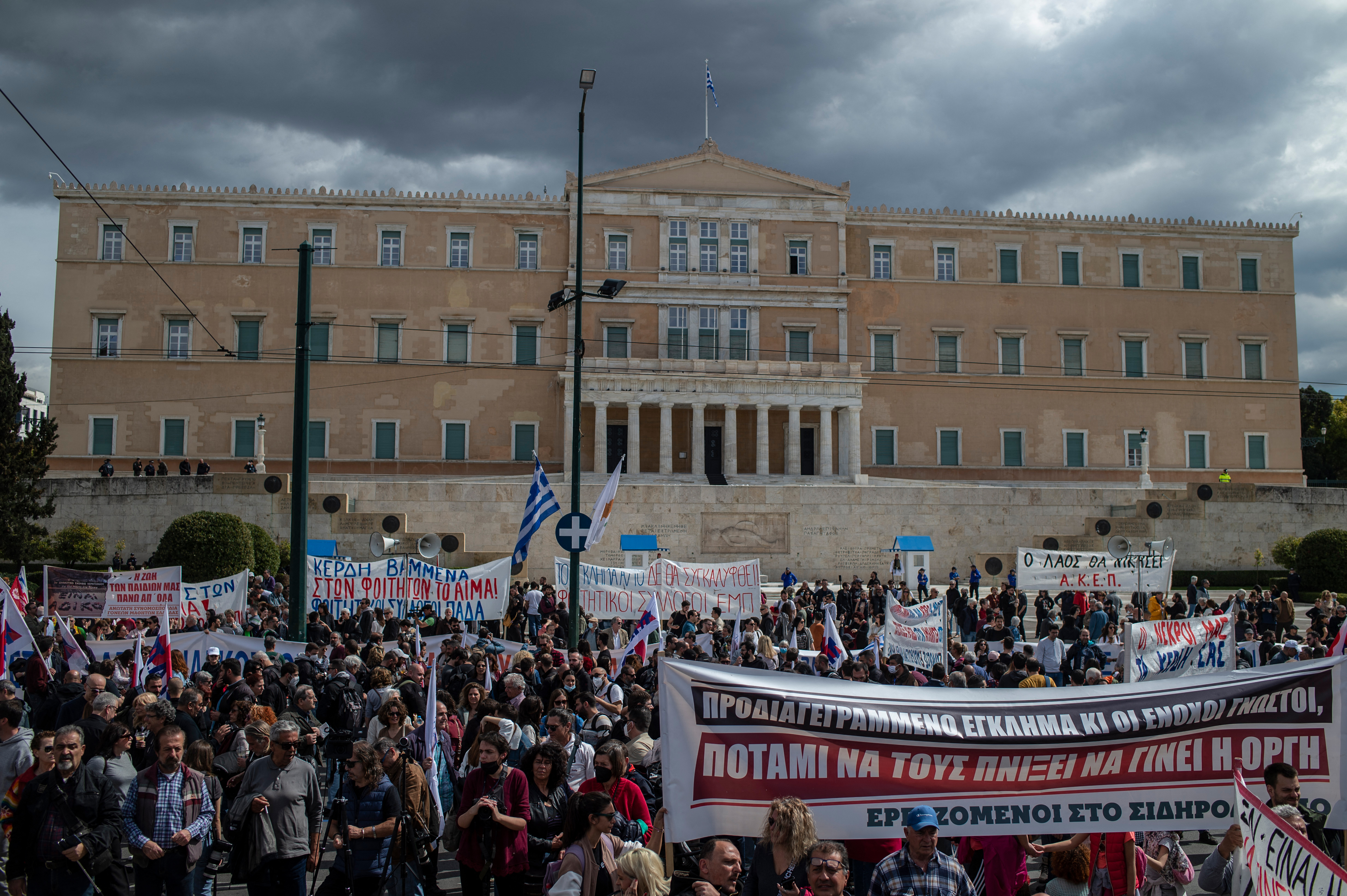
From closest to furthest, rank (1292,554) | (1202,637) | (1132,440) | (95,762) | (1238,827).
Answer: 1. (1238,827)
2. (95,762)
3. (1202,637)
4. (1292,554)
5. (1132,440)

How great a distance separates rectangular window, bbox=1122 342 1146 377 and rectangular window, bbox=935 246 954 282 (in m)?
8.03

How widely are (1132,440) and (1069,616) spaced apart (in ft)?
99.2

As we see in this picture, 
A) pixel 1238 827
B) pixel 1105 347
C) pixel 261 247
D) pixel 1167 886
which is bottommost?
pixel 1167 886

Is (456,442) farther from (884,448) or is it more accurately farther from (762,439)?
(884,448)

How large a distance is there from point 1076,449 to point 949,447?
5399 millimetres

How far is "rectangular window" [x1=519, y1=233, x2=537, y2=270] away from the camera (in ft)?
150

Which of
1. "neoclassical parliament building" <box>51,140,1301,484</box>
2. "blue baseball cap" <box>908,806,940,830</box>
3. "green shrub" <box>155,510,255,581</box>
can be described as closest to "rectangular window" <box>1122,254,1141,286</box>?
"neoclassical parliament building" <box>51,140,1301,484</box>

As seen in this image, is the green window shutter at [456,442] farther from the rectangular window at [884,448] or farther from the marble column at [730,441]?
the rectangular window at [884,448]

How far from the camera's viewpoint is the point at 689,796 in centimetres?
540

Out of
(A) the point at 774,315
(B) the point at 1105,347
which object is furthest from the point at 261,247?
(B) the point at 1105,347

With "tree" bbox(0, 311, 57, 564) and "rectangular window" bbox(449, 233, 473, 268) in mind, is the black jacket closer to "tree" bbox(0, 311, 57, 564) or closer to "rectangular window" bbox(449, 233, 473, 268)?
"tree" bbox(0, 311, 57, 564)

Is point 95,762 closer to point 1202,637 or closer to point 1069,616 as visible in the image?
point 1202,637

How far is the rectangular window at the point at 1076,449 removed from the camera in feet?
155

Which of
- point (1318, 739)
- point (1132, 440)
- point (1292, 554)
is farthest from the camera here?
point (1132, 440)
